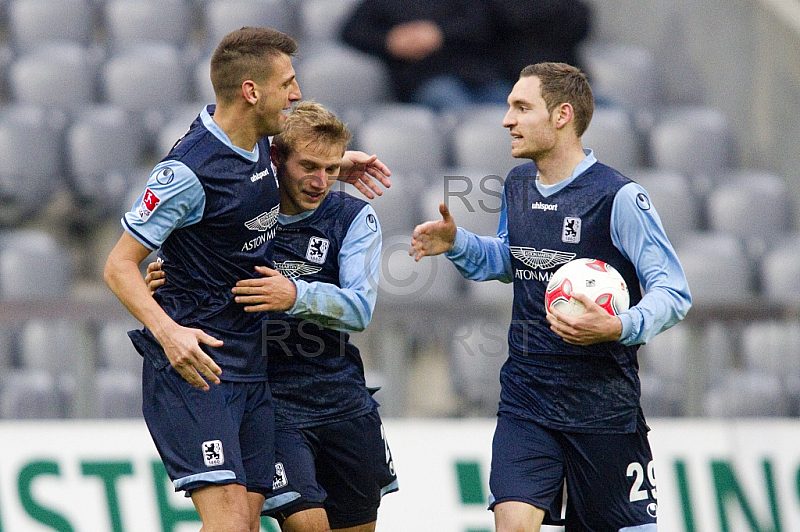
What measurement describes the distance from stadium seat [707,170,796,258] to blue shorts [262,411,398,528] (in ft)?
14.4

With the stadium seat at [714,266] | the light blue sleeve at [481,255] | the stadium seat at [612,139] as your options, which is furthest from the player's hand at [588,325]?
the stadium seat at [612,139]

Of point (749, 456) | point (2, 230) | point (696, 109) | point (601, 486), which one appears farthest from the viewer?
point (696, 109)

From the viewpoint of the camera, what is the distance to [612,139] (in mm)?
8344

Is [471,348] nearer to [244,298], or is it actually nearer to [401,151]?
[401,151]

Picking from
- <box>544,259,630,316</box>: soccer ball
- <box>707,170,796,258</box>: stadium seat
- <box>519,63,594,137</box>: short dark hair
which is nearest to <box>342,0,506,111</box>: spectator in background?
<box>707,170,796,258</box>: stadium seat

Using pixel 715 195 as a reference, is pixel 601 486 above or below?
below

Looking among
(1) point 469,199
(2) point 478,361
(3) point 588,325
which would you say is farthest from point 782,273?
(3) point 588,325

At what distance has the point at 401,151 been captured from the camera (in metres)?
8.15

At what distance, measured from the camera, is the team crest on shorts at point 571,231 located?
4289 millimetres

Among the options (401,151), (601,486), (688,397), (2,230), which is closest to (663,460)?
(688,397)

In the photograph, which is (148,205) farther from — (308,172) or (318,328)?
(318,328)

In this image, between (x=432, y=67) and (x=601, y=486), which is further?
(x=432, y=67)

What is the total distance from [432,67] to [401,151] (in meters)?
0.90

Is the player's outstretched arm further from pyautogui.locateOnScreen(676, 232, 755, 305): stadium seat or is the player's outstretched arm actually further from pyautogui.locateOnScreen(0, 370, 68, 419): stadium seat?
pyautogui.locateOnScreen(676, 232, 755, 305): stadium seat
